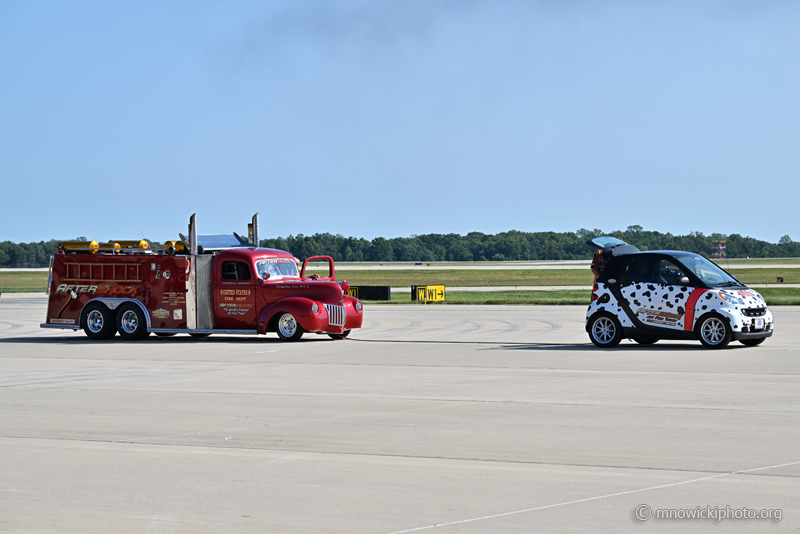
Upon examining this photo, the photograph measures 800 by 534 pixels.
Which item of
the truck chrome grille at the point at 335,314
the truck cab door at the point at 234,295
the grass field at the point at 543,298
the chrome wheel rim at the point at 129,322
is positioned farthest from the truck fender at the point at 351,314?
the grass field at the point at 543,298

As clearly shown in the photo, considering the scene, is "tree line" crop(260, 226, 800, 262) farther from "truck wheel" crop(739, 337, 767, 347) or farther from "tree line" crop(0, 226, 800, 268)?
"truck wheel" crop(739, 337, 767, 347)

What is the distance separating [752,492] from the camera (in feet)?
21.1

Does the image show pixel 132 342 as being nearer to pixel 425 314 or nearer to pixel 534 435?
pixel 425 314

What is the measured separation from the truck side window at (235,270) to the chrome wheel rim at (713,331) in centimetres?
1022

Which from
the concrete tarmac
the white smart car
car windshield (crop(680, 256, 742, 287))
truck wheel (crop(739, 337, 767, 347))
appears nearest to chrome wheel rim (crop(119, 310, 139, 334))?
the concrete tarmac

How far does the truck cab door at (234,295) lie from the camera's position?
21.2 m

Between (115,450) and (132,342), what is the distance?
1364cm

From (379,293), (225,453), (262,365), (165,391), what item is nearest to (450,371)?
(262,365)

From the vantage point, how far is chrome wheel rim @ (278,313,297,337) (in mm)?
20786

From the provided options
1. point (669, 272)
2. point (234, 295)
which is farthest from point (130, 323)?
point (669, 272)

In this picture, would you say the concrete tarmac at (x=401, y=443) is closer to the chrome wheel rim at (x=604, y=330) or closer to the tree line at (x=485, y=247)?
the chrome wheel rim at (x=604, y=330)

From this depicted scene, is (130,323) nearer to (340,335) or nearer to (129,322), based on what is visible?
(129,322)

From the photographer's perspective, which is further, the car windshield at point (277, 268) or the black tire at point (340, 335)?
the black tire at point (340, 335)

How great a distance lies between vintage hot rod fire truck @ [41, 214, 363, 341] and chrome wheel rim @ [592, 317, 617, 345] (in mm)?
5718
